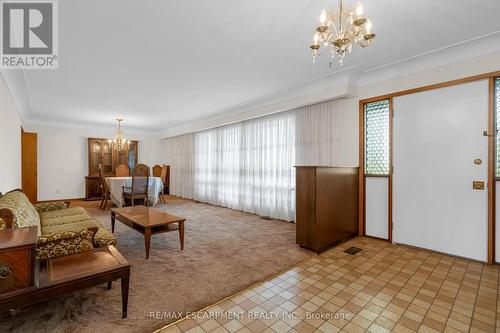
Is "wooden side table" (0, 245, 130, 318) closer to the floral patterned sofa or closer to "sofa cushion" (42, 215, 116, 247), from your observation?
the floral patterned sofa

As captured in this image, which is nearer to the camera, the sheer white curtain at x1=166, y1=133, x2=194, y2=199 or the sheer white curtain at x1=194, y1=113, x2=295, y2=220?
the sheer white curtain at x1=194, y1=113, x2=295, y2=220

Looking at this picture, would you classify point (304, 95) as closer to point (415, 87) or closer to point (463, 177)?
point (415, 87)

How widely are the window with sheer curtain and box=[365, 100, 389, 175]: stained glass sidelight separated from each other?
452 millimetres

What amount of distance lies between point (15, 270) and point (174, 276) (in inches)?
52.8

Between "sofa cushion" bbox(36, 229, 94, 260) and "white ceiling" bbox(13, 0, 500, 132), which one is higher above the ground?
"white ceiling" bbox(13, 0, 500, 132)

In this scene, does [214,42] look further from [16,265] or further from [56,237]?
[16,265]

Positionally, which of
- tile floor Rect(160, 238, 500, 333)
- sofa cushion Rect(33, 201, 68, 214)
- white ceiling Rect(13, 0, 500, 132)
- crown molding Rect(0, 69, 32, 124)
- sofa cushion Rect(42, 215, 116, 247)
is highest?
white ceiling Rect(13, 0, 500, 132)

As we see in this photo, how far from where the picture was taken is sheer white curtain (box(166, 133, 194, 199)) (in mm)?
7965

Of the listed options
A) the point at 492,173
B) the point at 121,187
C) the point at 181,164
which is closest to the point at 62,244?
the point at 492,173

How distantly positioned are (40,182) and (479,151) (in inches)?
390

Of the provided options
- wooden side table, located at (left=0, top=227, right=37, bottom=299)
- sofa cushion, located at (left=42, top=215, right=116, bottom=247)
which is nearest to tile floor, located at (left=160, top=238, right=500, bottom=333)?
wooden side table, located at (left=0, top=227, right=37, bottom=299)

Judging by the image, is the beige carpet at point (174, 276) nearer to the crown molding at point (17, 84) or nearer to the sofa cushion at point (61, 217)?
the sofa cushion at point (61, 217)

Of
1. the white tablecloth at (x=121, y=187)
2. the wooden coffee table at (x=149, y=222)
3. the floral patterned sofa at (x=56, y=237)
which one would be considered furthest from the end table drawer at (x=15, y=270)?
the white tablecloth at (x=121, y=187)

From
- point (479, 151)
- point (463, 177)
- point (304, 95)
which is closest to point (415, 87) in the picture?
point (479, 151)
